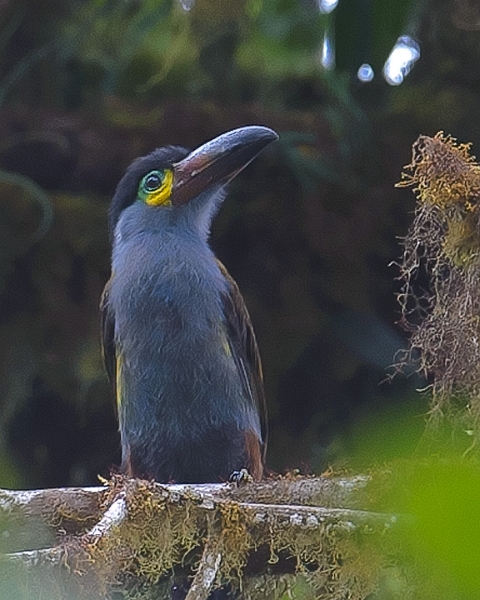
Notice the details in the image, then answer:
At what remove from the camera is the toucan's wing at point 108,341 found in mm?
2713

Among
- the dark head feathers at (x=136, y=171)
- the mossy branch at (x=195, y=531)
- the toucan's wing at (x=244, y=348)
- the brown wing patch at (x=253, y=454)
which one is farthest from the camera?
the dark head feathers at (x=136, y=171)

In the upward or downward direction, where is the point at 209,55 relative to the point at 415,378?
upward

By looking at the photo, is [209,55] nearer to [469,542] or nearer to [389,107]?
[389,107]

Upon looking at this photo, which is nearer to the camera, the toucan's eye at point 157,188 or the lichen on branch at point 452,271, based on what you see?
the lichen on branch at point 452,271

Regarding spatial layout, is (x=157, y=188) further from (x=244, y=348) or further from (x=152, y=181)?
(x=244, y=348)

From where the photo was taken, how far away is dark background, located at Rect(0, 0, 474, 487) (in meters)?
3.08

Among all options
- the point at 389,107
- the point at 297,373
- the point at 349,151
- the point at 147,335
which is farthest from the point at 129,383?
the point at 389,107

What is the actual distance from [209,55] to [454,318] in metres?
1.94

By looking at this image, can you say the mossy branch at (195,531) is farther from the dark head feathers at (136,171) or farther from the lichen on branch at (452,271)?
the dark head feathers at (136,171)

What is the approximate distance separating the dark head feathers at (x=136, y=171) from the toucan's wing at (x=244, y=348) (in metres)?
0.32

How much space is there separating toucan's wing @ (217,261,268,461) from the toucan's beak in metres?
0.23

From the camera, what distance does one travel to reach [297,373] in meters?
3.16

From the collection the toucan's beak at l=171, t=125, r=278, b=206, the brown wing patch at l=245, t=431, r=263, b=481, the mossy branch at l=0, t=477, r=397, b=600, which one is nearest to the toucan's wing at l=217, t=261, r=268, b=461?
the brown wing patch at l=245, t=431, r=263, b=481

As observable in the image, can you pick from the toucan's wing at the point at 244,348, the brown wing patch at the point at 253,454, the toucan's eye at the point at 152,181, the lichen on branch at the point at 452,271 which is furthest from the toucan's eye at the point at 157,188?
the lichen on branch at the point at 452,271
